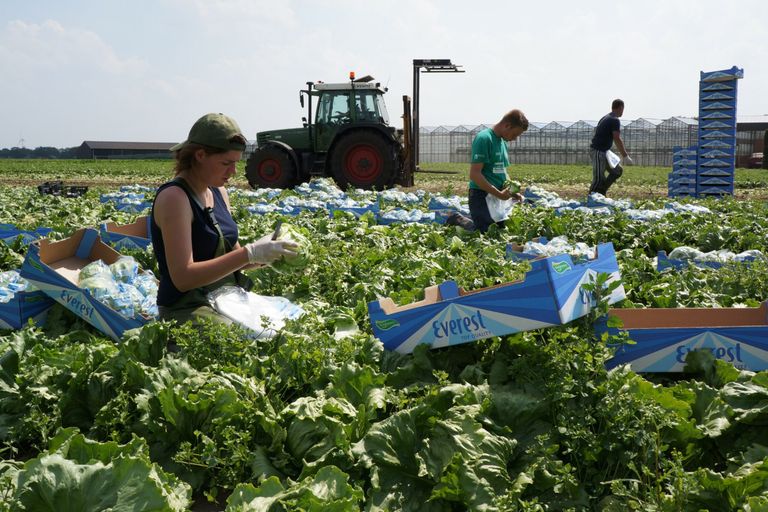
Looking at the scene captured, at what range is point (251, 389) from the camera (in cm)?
293

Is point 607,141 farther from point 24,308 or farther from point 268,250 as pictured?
point 24,308

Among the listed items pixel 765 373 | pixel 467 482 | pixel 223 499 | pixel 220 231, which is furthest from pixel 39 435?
pixel 765 373

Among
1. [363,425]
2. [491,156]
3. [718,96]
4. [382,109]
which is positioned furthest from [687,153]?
[363,425]

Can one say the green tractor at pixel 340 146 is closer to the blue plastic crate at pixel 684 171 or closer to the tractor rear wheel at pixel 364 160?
the tractor rear wheel at pixel 364 160

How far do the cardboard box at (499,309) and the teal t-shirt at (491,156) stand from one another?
3.68 metres

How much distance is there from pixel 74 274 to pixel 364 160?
12.0 meters

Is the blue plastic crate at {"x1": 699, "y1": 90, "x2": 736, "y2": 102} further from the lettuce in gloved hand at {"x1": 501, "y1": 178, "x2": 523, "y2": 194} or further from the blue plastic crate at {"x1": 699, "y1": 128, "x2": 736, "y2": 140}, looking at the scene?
the lettuce in gloved hand at {"x1": 501, "y1": 178, "x2": 523, "y2": 194}

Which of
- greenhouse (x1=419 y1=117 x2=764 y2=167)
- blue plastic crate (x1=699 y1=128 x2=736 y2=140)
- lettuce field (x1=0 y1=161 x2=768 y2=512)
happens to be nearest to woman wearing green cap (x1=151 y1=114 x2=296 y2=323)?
lettuce field (x1=0 y1=161 x2=768 y2=512)

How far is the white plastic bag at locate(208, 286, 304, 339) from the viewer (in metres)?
3.62

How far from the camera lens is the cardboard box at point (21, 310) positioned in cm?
430

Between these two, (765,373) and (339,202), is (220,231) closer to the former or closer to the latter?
(765,373)

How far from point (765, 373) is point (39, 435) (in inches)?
120

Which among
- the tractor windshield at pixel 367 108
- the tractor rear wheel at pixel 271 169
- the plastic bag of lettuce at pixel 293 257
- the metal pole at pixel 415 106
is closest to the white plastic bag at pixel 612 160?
the tractor windshield at pixel 367 108

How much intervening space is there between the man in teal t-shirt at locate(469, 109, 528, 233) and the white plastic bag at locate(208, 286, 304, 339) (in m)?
3.59
